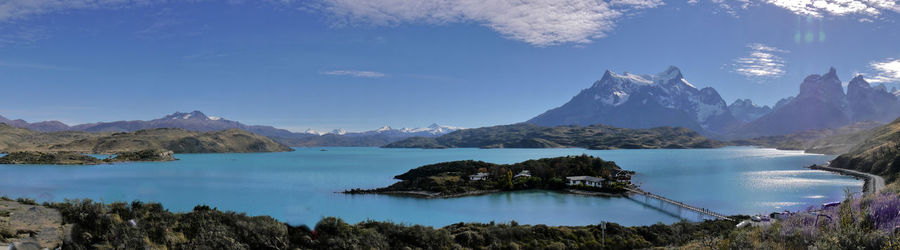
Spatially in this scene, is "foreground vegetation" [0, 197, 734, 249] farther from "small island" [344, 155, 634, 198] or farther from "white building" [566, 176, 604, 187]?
"white building" [566, 176, 604, 187]

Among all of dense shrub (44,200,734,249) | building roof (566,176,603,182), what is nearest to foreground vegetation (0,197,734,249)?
dense shrub (44,200,734,249)

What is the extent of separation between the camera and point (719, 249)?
12.6m

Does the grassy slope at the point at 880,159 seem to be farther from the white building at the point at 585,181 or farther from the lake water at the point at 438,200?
the white building at the point at 585,181

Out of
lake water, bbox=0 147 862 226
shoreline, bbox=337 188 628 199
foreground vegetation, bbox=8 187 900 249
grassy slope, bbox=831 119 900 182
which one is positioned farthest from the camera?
grassy slope, bbox=831 119 900 182

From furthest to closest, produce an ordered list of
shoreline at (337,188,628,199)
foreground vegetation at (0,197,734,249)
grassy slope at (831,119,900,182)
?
grassy slope at (831,119,900,182), shoreline at (337,188,628,199), foreground vegetation at (0,197,734,249)

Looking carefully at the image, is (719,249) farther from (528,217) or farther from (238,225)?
(528,217)

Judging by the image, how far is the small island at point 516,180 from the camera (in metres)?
70.1

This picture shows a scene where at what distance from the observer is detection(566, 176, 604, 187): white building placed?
71.6 m

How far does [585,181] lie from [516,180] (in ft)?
38.2

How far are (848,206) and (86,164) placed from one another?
18088cm

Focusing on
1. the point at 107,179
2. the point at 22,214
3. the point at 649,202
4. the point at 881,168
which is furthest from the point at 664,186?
the point at 107,179

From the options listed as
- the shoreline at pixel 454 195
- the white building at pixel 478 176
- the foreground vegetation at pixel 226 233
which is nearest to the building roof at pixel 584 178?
the shoreline at pixel 454 195

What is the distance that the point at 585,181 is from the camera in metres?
72.9

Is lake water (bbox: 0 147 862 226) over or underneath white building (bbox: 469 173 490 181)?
underneath
